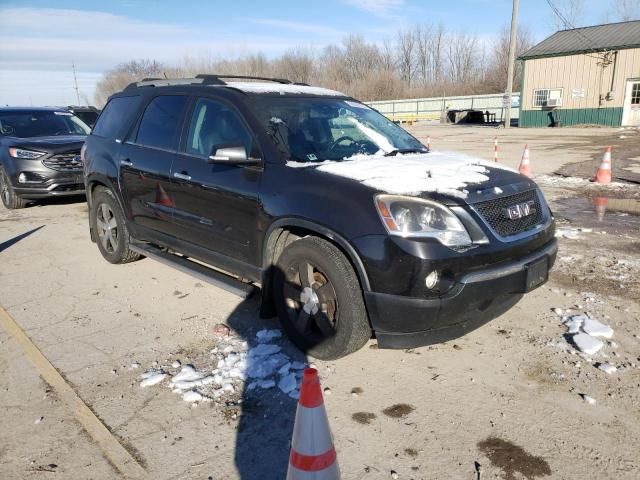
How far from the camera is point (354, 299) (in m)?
3.07

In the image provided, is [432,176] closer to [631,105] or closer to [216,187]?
[216,187]

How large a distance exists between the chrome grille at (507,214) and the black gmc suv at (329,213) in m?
0.01

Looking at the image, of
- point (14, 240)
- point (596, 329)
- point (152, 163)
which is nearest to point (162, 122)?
point (152, 163)

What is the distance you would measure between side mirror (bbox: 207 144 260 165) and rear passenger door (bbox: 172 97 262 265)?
0.26ft

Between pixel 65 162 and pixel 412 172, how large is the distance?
24.8 ft

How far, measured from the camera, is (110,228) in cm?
569

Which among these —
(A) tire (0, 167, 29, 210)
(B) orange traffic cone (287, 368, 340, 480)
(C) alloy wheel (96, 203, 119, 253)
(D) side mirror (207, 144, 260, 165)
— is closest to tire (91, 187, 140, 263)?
(C) alloy wheel (96, 203, 119, 253)

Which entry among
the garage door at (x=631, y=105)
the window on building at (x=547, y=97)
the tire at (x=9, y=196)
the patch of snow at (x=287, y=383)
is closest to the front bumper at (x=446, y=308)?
the patch of snow at (x=287, y=383)

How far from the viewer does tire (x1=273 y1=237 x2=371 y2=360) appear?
10.1ft

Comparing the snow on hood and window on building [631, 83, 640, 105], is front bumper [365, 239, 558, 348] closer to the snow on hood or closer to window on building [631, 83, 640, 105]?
the snow on hood

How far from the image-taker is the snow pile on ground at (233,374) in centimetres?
311

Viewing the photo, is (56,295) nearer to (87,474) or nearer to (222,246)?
(222,246)

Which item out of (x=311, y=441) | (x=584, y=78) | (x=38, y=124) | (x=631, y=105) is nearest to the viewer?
(x=311, y=441)

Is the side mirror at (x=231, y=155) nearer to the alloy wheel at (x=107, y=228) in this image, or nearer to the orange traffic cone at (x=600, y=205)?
the alloy wheel at (x=107, y=228)
